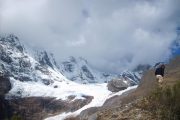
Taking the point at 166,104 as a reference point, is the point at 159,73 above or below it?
above

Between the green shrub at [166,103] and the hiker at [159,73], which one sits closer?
the green shrub at [166,103]

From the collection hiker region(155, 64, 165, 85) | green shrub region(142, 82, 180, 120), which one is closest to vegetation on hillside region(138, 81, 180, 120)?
green shrub region(142, 82, 180, 120)

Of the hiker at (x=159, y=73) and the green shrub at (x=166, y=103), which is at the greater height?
the hiker at (x=159, y=73)

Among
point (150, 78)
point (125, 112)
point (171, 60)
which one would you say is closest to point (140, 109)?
point (125, 112)

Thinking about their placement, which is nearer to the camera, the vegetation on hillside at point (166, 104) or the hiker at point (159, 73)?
the vegetation on hillside at point (166, 104)

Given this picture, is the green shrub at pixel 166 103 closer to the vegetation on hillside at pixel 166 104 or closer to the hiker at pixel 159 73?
the vegetation on hillside at pixel 166 104

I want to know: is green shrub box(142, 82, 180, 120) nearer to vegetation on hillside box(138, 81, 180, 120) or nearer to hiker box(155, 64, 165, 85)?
vegetation on hillside box(138, 81, 180, 120)

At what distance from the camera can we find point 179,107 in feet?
117

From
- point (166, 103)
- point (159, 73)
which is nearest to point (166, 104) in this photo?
point (166, 103)

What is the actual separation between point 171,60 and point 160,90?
122 meters

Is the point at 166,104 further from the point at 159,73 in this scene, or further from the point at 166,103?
the point at 159,73

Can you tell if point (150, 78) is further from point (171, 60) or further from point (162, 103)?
point (162, 103)

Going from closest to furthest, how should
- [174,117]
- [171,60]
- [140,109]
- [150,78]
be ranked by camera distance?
[174,117], [140,109], [171,60], [150,78]

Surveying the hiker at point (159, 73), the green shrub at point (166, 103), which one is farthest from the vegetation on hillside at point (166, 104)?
the hiker at point (159, 73)
